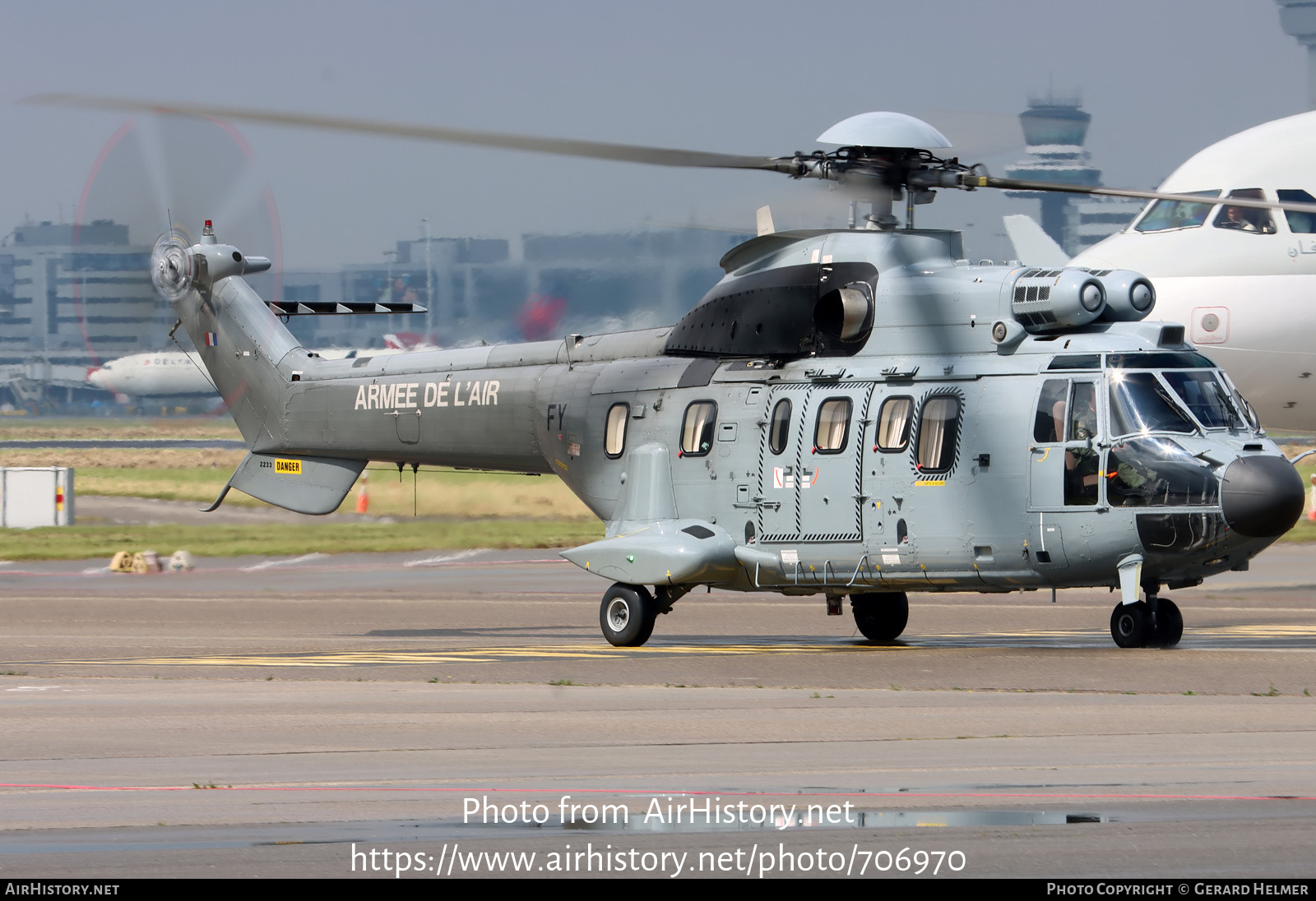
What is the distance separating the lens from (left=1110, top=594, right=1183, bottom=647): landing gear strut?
1625 cm

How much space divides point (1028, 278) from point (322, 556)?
21.2 meters

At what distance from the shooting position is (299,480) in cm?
2331

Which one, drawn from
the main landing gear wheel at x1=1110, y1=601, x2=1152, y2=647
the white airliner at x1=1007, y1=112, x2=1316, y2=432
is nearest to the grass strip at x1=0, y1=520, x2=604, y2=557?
the white airliner at x1=1007, y1=112, x2=1316, y2=432

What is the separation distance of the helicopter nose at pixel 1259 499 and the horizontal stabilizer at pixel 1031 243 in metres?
11.9

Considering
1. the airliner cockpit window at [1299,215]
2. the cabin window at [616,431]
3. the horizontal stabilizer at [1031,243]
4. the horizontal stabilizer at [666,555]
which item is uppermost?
the horizontal stabilizer at [1031,243]

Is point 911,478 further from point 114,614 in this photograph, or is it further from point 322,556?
point 322,556

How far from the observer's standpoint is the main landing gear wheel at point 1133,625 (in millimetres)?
16250

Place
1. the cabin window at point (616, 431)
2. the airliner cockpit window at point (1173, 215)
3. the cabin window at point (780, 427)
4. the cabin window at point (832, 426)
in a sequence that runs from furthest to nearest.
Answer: the airliner cockpit window at point (1173, 215) < the cabin window at point (616, 431) < the cabin window at point (780, 427) < the cabin window at point (832, 426)

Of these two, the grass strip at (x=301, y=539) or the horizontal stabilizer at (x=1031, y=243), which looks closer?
the horizontal stabilizer at (x=1031, y=243)

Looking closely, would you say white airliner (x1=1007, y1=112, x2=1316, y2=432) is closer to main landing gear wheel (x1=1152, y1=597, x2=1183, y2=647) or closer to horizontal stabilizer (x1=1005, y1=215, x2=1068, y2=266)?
horizontal stabilizer (x1=1005, y1=215, x2=1068, y2=266)

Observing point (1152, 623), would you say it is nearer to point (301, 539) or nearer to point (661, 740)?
point (661, 740)

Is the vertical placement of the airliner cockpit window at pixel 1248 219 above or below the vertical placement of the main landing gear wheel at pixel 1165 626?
above

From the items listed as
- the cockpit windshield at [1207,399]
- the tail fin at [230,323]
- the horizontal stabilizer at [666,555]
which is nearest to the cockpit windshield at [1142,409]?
the cockpit windshield at [1207,399]

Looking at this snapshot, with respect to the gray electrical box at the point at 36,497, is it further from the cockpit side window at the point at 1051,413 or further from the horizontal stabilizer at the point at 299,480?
the cockpit side window at the point at 1051,413
